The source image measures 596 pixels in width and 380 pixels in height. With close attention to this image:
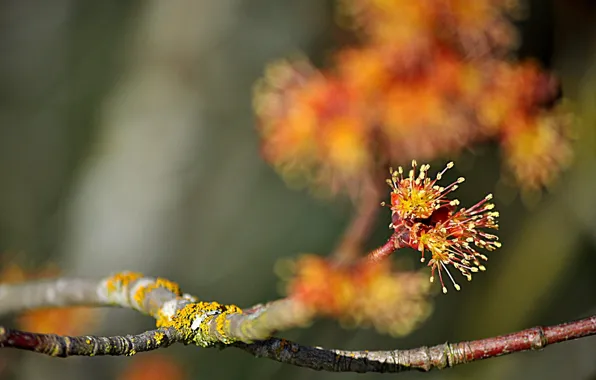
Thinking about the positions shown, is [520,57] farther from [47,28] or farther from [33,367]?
[33,367]

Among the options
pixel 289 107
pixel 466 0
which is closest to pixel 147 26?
pixel 289 107

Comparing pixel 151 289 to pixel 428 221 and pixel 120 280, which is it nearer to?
pixel 120 280

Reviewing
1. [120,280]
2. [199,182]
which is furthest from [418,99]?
[120,280]

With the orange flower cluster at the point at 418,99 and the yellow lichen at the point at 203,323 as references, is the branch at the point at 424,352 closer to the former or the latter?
the yellow lichen at the point at 203,323

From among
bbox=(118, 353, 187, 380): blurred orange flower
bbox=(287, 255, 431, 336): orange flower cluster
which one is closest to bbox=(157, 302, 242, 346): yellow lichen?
bbox=(287, 255, 431, 336): orange flower cluster

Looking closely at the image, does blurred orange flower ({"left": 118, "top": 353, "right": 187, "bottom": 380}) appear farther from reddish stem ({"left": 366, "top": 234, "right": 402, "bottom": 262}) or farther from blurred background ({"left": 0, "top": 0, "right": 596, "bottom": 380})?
reddish stem ({"left": 366, "top": 234, "right": 402, "bottom": 262})

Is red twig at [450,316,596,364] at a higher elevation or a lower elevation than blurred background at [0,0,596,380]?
lower
